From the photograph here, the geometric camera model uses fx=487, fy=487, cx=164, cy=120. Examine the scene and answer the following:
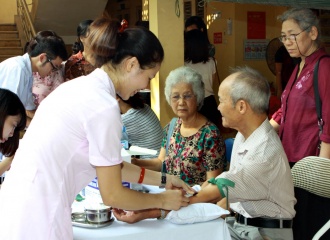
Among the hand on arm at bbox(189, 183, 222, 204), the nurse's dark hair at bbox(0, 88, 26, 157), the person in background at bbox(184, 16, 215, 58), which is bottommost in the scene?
the hand on arm at bbox(189, 183, 222, 204)

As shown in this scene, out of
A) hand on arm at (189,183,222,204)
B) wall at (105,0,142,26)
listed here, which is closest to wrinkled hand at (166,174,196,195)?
hand on arm at (189,183,222,204)

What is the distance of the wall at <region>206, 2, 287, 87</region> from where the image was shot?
7207 mm

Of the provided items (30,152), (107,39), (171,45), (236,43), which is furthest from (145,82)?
(236,43)

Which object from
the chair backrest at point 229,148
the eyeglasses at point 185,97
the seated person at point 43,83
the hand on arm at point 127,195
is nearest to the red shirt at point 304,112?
the chair backrest at point 229,148

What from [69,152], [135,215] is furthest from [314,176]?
[69,152]

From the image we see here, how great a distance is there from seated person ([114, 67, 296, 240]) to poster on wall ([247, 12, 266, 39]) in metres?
5.27

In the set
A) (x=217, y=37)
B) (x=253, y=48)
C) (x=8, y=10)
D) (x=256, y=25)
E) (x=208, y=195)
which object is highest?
(x=8, y=10)

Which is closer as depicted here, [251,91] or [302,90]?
[251,91]

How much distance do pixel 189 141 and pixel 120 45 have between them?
1.33m

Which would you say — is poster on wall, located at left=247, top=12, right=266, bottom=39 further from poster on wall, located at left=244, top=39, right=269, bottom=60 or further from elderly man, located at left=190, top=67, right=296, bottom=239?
elderly man, located at left=190, top=67, right=296, bottom=239

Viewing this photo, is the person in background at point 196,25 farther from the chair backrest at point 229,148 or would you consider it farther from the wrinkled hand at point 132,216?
the wrinkled hand at point 132,216

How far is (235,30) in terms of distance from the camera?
7.21 m

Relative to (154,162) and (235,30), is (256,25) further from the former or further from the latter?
(154,162)

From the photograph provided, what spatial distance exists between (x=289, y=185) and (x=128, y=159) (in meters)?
0.71
